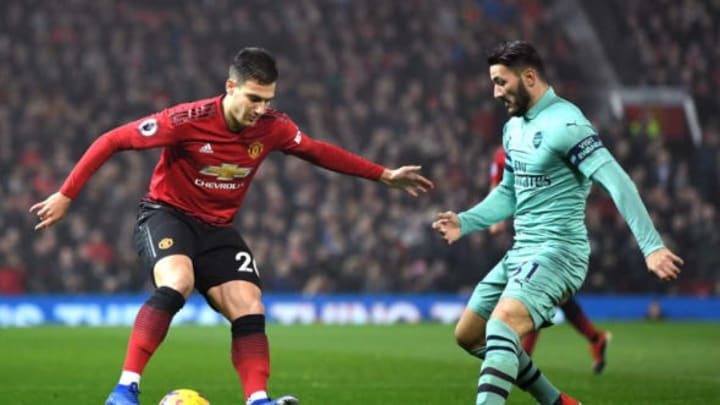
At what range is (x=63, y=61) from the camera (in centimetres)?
2375

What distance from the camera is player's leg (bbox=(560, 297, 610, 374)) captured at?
1128 centimetres

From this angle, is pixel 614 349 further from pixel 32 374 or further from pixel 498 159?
pixel 32 374

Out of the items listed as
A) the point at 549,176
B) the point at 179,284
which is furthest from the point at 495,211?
the point at 179,284

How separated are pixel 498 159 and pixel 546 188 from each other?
4640 millimetres

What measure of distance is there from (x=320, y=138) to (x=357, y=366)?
11.5 metres

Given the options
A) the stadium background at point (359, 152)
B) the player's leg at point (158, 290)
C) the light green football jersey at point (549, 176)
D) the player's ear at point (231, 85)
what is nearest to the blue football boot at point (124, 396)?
the player's leg at point (158, 290)

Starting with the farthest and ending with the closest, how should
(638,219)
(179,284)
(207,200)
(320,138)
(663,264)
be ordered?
1. (320,138)
2. (207,200)
3. (179,284)
4. (638,219)
5. (663,264)

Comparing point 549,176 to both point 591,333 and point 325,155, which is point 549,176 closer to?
point 325,155

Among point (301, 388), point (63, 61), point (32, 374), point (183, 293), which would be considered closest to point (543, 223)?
point (183, 293)

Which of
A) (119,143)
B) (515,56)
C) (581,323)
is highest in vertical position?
(515,56)

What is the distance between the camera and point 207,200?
23.6 feet

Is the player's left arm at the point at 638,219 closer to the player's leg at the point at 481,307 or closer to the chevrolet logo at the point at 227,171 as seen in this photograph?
the player's leg at the point at 481,307

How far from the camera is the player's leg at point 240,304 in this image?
687 cm

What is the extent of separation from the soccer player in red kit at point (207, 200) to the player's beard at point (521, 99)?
53.5 inches
